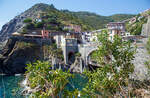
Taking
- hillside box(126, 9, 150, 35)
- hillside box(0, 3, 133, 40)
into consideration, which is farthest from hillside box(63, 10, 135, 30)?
hillside box(126, 9, 150, 35)

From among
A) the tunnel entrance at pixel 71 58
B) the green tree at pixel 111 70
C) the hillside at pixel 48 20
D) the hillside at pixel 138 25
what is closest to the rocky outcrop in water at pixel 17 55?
the tunnel entrance at pixel 71 58

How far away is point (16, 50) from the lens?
76.6ft

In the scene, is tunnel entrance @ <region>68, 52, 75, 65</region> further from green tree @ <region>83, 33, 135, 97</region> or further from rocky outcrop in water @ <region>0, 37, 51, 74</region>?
green tree @ <region>83, 33, 135, 97</region>

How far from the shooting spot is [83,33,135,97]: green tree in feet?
12.6

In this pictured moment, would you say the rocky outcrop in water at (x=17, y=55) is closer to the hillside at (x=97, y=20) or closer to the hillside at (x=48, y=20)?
the hillside at (x=48, y=20)

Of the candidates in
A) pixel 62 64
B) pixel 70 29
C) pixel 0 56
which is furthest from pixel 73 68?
pixel 70 29

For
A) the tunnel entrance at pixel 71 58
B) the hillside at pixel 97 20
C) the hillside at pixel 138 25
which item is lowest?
the tunnel entrance at pixel 71 58

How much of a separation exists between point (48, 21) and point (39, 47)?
19.7 m

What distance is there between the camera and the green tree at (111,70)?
3840 millimetres

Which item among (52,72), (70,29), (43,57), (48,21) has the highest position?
(48,21)

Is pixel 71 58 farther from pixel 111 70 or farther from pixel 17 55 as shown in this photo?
pixel 111 70

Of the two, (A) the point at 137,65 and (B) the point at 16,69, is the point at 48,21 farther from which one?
(A) the point at 137,65

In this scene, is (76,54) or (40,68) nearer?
(40,68)

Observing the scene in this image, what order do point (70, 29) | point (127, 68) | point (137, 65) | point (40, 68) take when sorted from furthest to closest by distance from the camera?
1. point (70, 29)
2. point (137, 65)
3. point (127, 68)
4. point (40, 68)
